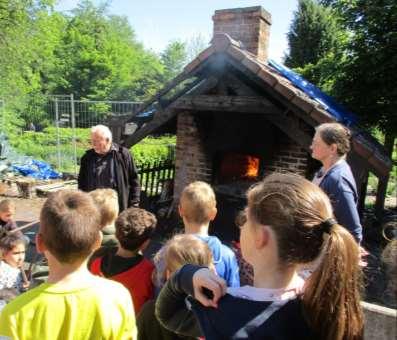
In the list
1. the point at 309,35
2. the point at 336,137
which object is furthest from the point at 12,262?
the point at 309,35

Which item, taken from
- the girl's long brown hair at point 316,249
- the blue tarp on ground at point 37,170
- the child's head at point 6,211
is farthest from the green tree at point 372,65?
the blue tarp on ground at point 37,170

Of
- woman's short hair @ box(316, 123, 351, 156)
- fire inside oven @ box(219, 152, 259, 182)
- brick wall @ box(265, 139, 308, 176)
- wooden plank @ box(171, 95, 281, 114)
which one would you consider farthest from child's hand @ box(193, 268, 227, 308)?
fire inside oven @ box(219, 152, 259, 182)

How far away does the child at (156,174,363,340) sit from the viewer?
4.01 feet

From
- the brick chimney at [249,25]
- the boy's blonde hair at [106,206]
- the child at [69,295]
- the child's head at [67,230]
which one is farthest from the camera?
the brick chimney at [249,25]

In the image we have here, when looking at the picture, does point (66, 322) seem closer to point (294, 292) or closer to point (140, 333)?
point (140, 333)

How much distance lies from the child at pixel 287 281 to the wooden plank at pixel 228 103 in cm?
407

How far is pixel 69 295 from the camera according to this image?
1678 millimetres

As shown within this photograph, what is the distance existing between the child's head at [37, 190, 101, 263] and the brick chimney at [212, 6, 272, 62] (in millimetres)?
5986

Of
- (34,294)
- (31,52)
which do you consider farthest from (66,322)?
(31,52)

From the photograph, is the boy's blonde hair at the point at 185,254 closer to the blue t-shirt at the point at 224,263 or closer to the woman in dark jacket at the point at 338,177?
the blue t-shirt at the point at 224,263

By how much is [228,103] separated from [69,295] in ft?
14.2

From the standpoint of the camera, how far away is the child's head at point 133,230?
2648 millimetres

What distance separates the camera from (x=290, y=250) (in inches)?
51.9

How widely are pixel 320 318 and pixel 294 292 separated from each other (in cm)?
12
